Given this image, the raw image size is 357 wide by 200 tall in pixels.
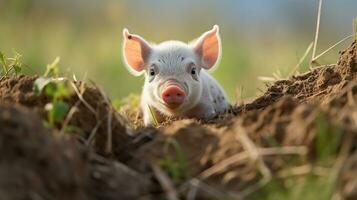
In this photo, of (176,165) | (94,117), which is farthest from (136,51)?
(176,165)

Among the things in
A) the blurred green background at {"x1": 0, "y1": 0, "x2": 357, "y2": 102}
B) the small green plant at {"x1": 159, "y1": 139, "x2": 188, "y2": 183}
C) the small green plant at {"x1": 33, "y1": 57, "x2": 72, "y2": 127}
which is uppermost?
the blurred green background at {"x1": 0, "y1": 0, "x2": 357, "y2": 102}

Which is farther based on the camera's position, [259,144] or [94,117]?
Result: [94,117]

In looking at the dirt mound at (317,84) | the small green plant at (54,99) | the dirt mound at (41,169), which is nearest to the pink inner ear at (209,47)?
the dirt mound at (317,84)

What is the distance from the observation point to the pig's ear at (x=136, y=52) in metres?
7.04

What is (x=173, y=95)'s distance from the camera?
20.6 feet

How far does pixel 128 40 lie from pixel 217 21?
867 cm

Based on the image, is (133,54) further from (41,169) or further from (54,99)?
(41,169)

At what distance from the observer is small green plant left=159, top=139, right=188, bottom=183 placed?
347 centimetres

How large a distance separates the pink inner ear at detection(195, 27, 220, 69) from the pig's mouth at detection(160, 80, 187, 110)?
0.81 meters

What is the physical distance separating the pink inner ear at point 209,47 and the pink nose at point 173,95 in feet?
2.92

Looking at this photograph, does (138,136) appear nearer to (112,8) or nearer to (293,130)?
(293,130)

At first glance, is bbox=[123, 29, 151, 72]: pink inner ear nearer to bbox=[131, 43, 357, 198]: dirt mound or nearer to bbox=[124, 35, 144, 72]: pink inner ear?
bbox=[124, 35, 144, 72]: pink inner ear

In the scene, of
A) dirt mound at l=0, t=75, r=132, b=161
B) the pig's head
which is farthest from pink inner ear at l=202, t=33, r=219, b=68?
dirt mound at l=0, t=75, r=132, b=161

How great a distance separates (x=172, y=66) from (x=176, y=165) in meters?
3.17
